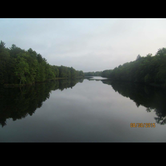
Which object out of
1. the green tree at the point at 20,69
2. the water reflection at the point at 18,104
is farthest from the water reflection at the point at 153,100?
the green tree at the point at 20,69

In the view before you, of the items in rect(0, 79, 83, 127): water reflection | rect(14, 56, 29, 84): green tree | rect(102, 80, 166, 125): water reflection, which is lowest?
rect(102, 80, 166, 125): water reflection

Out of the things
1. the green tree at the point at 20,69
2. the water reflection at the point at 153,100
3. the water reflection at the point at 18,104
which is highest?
the green tree at the point at 20,69

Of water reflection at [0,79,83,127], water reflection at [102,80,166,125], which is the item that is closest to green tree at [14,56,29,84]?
water reflection at [0,79,83,127]

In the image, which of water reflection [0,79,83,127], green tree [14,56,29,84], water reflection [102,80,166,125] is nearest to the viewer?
water reflection [0,79,83,127]

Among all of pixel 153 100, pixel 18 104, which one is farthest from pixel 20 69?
pixel 153 100

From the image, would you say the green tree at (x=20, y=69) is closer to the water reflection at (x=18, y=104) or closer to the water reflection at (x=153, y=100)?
the water reflection at (x=18, y=104)

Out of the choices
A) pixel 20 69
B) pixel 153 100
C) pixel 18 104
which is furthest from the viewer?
pixel 20 69

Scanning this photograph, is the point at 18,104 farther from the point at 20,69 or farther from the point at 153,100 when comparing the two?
the point at 20,69

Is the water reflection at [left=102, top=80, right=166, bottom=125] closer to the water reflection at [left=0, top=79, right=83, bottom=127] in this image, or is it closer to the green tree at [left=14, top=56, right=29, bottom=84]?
the water reflection at [left=0, top=79, right=83, bottom=127]
